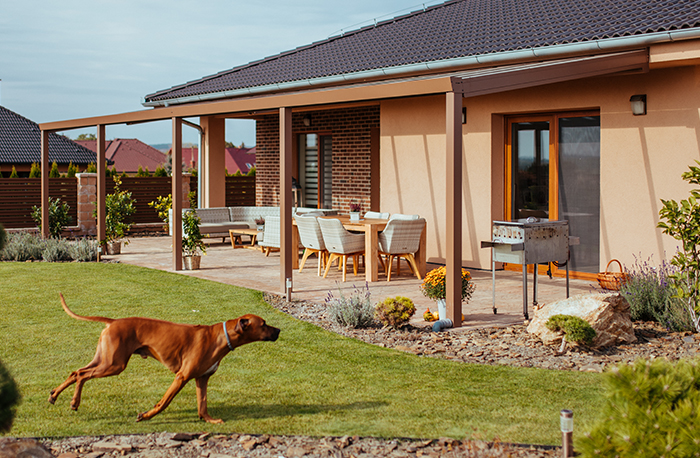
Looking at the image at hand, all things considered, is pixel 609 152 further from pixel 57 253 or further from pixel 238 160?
pixel 238 160

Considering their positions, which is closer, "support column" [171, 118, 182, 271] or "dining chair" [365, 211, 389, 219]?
"support column" [171, 118, 182, 271]

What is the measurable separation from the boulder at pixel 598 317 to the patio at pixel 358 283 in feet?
2.42

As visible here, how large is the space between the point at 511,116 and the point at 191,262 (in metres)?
5.42

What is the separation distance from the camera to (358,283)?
9836 millimetres

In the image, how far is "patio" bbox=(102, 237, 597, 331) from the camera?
787cm

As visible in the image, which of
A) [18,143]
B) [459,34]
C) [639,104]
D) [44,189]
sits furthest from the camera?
[18,143]

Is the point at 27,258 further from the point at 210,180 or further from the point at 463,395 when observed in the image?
the point at 463,395

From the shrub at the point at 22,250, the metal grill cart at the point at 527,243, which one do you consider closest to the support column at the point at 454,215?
the metal grill cart at the point at 527,243

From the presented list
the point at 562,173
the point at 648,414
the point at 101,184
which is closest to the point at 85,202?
the point at 101,184

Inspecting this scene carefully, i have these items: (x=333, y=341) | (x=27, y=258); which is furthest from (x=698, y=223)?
(x=27, y=258)

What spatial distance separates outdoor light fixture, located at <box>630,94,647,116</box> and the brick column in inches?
503

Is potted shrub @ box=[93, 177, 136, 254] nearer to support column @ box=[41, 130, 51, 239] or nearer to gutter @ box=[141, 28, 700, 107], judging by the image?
support column @ box=[41, 130, 51, 239]

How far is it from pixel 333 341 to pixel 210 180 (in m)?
10.6

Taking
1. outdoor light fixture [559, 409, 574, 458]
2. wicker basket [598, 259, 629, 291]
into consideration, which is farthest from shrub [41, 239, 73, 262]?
outdoor light fixture [559, 409, 574, 458]
